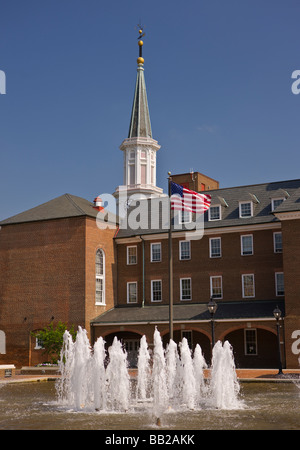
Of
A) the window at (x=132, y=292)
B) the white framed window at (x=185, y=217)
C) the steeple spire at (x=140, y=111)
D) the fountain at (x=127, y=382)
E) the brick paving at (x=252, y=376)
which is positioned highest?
the steeple spire at (x=140, y=111)

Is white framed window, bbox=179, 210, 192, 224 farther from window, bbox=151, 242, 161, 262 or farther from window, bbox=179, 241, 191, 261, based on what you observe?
window, bbox=151, 242, 161, 262

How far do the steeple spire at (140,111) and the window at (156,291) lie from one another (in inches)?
973

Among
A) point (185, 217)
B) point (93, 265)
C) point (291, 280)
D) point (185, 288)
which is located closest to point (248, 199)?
point (185, 217)

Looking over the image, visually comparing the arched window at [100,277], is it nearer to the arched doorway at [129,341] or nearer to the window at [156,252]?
the arched doorway at [129,341]

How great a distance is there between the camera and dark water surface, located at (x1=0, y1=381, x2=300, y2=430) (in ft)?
54.9

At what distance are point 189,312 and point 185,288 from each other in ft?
11.1

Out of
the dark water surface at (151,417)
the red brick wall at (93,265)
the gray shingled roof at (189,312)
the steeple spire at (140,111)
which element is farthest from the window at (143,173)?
the dark water surface at (151,417)

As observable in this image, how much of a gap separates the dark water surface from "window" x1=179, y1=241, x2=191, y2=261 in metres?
23.0

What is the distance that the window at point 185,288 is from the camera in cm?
4706

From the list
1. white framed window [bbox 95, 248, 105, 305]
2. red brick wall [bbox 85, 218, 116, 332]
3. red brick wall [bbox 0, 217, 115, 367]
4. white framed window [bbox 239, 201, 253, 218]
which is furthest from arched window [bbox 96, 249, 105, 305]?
white framed window [bbox 239, 201, 253, 218]

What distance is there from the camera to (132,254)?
5034 cm

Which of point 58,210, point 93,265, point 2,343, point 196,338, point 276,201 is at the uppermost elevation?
point 58,210

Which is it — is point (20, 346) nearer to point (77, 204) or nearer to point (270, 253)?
Result: point (77, 204)

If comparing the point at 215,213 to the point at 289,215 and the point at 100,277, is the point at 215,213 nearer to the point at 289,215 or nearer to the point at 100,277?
the point at 289,215
